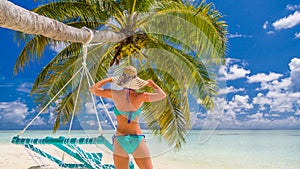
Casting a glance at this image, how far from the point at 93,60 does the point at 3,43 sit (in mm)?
28981

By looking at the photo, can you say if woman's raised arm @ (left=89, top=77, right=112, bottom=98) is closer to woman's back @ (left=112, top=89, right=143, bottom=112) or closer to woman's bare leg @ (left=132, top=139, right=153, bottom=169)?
woman's back @ (left=112, top=89, right=143, bottom=112)

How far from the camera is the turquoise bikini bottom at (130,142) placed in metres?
2.34

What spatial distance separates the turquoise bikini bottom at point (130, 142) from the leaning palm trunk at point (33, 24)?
3.33 feet

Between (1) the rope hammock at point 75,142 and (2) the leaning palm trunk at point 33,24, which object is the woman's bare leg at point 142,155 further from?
(2) the leaning palm trunk at point 33,24

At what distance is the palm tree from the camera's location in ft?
13.4

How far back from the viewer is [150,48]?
4.89 m

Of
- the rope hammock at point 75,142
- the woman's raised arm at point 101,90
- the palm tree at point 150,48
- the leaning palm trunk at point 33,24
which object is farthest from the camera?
the palm tree at point 150,48

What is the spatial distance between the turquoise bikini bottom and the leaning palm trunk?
1.02 meters

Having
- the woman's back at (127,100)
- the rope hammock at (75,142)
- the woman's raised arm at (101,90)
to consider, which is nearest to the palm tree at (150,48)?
the rope hammock at (75,142)

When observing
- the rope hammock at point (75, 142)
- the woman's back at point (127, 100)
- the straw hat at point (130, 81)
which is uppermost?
the straw hat at point (130, 81)

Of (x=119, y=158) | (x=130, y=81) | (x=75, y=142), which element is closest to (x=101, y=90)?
(x=130, y=81)

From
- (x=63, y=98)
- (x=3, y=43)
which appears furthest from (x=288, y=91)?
(x=63, y=98)

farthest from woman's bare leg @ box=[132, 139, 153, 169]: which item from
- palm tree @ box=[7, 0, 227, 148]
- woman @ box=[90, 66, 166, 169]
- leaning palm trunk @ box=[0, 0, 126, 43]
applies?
palm tree @ box=[7, 0, 227, 148]

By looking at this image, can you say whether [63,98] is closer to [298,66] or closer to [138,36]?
[138,36]
